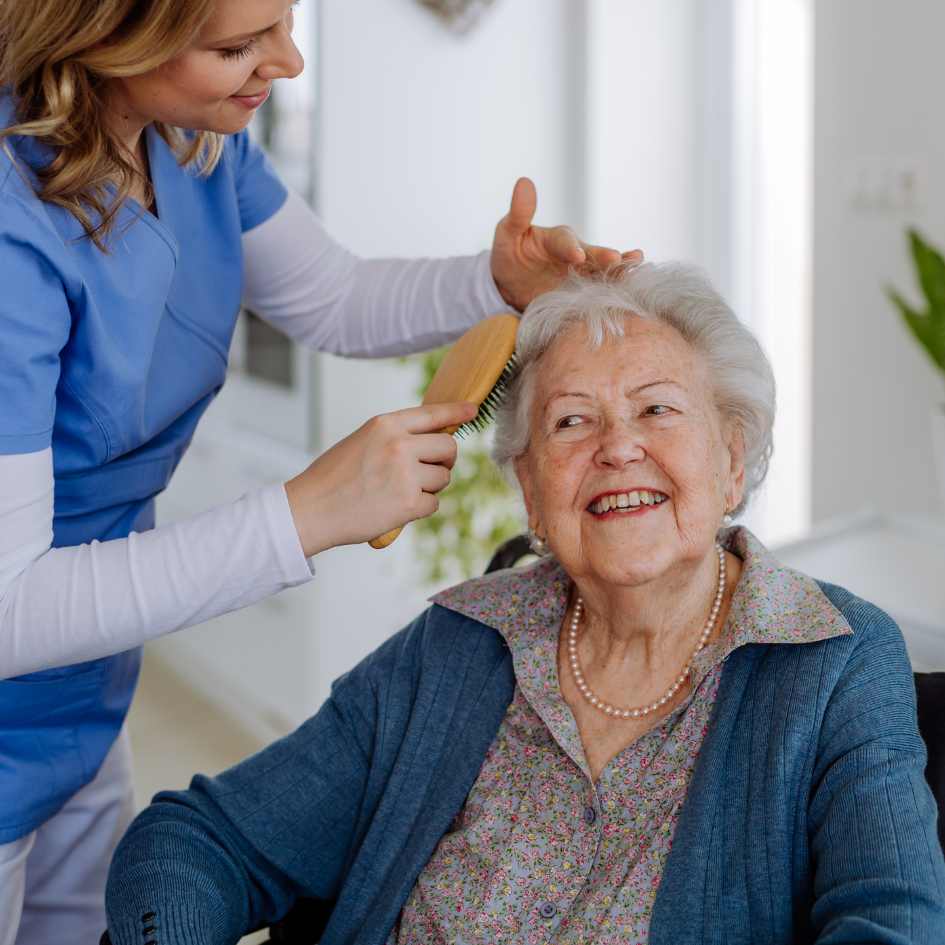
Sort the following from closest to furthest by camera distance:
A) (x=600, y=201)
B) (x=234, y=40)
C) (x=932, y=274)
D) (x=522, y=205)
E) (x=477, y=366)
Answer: (x=234, y=40) → (x=477, y=366) → (x=522, y=205) → (x=932, y=274) → (x=600, y=201)

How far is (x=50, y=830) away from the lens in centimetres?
171

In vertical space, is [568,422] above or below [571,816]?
above

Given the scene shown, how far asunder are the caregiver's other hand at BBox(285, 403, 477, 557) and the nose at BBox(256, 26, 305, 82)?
1.18 ft

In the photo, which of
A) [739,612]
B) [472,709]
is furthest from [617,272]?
[472,709]

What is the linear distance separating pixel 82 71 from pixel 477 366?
20.1 inches

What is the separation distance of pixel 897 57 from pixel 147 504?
2071 millimetres

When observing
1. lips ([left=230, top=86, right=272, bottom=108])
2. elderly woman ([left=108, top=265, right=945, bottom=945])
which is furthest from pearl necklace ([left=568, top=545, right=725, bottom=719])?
lips ([left=230, top=86, right=272, bottom=108])

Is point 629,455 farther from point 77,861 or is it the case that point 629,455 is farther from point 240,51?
point 77,861

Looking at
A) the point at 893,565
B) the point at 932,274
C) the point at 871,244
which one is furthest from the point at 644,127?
the point at 893,565

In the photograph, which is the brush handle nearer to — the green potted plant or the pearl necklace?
the pearl necklace

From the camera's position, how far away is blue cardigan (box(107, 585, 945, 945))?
121 cm

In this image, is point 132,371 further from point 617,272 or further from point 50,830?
point 50,830

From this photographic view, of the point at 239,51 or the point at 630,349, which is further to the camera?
the point at 630,349

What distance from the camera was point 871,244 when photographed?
302cm
